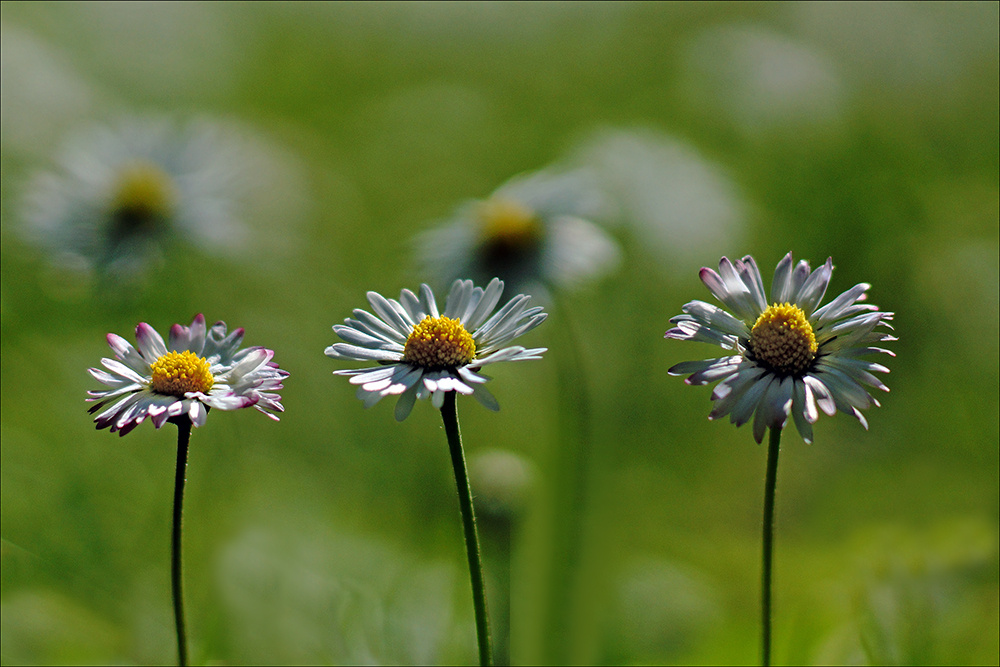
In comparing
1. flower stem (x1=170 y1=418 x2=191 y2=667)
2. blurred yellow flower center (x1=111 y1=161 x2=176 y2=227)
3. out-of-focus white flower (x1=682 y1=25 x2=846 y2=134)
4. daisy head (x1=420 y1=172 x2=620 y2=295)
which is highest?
out-of-focus white flower (x1=682 y1=25 x2=846 y2=134)

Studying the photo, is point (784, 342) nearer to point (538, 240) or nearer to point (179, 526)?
point (179, 526)

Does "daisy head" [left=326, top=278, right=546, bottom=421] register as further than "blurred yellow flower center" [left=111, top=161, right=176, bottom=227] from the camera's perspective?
No

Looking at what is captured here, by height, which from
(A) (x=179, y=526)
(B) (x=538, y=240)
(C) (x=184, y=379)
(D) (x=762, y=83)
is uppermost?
(D) (x=762, y=83)

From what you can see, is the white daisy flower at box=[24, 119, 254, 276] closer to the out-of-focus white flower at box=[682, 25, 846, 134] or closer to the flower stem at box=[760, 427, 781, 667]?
the flower stem at box=[760, 427, 781, 667]

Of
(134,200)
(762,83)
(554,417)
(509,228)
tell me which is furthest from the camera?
(762,83)

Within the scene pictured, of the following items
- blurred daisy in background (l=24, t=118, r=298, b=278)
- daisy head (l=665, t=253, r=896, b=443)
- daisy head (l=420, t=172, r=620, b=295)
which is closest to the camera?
daisy head (l=665, t=253, r=896, b=443)

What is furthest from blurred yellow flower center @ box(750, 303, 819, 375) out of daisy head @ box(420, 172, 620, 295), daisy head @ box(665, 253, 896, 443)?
daisy head @ box(420, 172, 620, 295)

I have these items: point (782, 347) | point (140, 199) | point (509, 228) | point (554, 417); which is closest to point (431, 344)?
Answer: point (782, 347)
